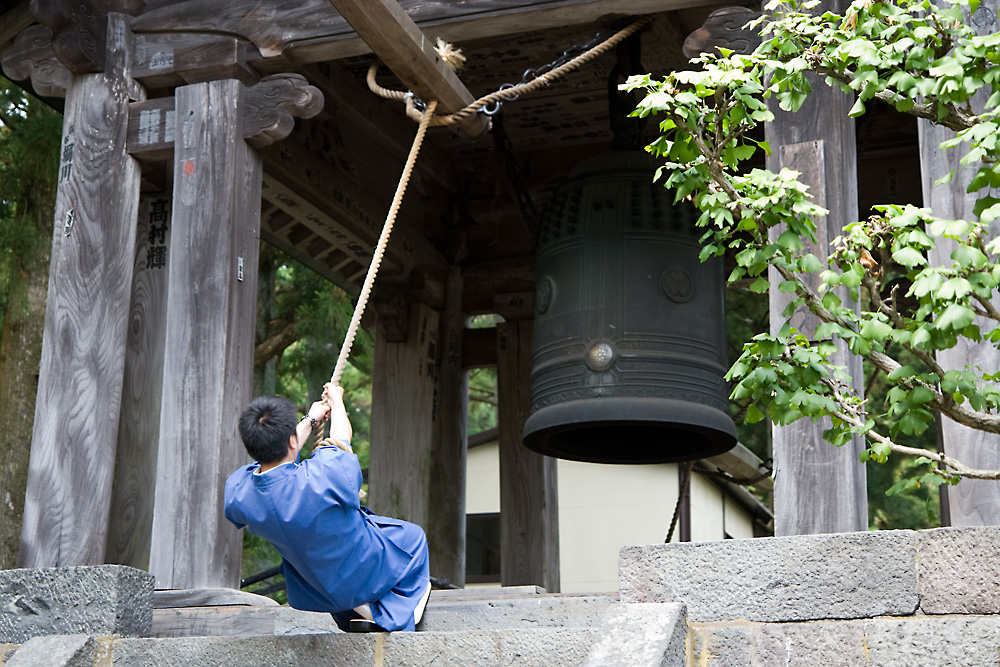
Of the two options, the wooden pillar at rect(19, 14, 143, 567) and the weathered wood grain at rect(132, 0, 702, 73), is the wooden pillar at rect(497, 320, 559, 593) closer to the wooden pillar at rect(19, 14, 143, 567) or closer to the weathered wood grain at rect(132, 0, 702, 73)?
the weathered wood grain at rect(132, 0, 702, 73)

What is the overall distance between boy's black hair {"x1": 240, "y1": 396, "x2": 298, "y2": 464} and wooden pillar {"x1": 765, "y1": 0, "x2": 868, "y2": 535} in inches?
66.7

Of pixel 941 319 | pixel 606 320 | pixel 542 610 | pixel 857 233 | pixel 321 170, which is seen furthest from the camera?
pixel 321 170

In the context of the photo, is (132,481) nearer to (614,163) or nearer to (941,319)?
(614,163)

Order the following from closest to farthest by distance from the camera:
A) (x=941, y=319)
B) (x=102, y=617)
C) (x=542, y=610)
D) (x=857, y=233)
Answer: (x=941, y=319)
(x=857, y=233)
(x=102, y=617)
(x=542, y=610)

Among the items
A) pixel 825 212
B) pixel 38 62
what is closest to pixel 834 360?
pixel 825 212

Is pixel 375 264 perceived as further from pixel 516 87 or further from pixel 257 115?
pixel 257 115

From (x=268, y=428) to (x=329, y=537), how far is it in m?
0.36

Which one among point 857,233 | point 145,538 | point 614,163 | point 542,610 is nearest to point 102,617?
point 542,610

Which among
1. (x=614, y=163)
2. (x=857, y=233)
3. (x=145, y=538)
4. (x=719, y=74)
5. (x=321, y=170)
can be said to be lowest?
(x=145, y=538)

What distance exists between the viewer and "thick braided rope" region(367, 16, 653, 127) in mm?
4583

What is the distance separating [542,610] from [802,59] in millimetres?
2046

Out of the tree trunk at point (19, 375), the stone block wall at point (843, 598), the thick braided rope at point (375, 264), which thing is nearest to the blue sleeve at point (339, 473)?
the thick braided rope at point (375, 264)

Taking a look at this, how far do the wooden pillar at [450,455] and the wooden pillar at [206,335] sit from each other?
8.78ft

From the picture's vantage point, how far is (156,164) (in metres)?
6.00
